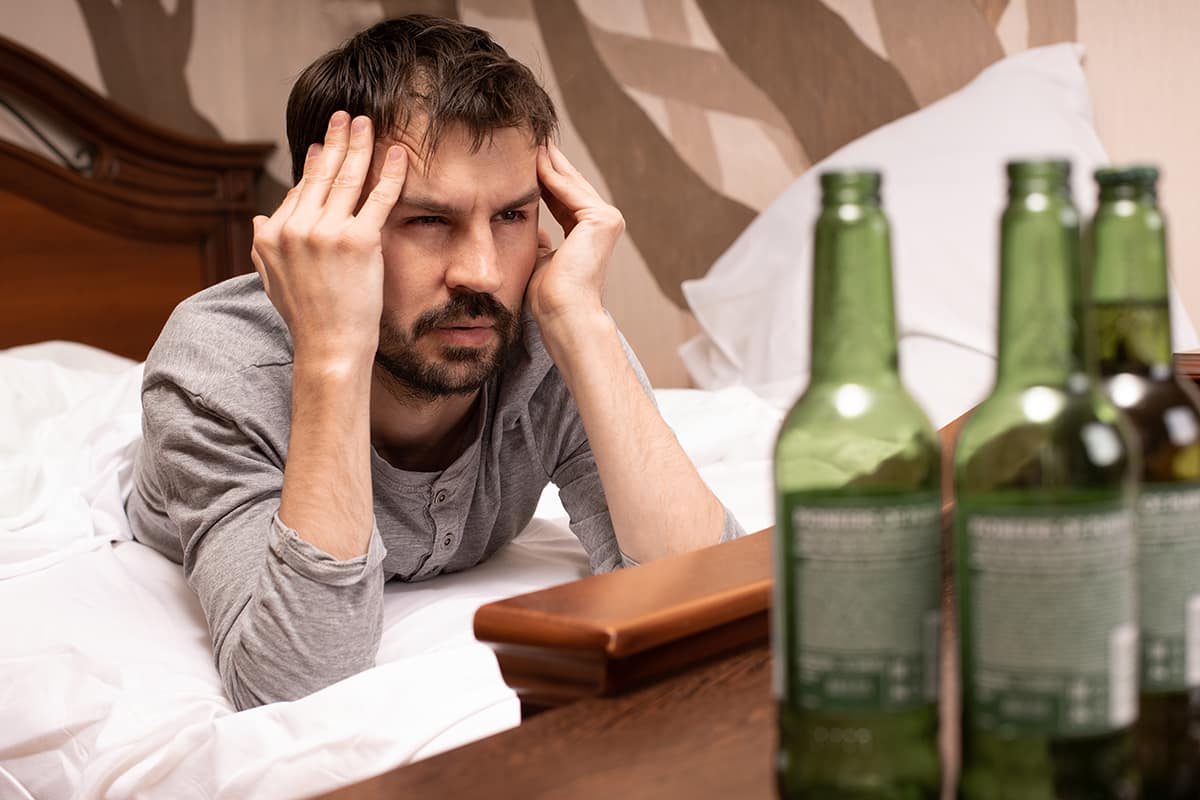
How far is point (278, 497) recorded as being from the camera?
4.35 ft

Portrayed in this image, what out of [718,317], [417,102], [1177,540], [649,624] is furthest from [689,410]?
[1177,540]

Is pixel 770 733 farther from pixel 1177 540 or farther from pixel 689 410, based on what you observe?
pixel 689 410

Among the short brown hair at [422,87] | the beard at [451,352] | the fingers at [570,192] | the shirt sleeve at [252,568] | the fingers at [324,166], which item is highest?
the short brown hair at [422,87]

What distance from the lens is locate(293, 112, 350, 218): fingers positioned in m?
1.29

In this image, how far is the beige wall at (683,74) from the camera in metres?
2.26

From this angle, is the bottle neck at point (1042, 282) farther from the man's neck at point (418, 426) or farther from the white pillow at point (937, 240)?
the white pillow at point (937, 240)

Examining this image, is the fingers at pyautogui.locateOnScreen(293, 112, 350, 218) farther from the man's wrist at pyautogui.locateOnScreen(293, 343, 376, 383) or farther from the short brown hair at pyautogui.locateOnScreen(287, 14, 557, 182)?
the man's wrist at pyautogui.locateOnScreen(293, 343, 376, 383)

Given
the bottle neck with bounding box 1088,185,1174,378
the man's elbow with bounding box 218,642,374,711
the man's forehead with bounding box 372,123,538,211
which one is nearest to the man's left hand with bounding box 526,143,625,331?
the man's forehead with bounding box 372,123,538,211

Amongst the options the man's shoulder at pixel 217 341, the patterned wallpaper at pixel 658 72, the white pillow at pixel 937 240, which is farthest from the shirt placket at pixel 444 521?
the patterned wallpaper at pixel 658 72

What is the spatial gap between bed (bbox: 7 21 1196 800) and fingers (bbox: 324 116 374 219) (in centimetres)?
42

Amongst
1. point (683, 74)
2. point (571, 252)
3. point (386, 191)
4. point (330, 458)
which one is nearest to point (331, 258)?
point (386, 191)

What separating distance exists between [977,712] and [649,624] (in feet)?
0.85

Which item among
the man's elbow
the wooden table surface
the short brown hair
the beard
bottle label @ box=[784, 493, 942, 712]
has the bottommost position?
the man's elbow

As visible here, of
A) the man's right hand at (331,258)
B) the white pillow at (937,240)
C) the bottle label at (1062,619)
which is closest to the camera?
the bottle label at (1062,619)
